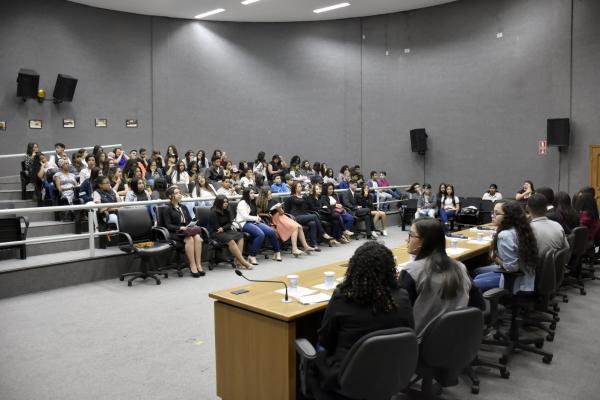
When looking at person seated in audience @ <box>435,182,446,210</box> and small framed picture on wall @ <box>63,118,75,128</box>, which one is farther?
small framed picture on wall @ <box>63,118,75,128</box>

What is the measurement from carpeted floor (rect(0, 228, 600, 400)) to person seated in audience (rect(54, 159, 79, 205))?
96.4 inches

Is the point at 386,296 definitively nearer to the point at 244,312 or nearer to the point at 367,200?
the point at 244,312

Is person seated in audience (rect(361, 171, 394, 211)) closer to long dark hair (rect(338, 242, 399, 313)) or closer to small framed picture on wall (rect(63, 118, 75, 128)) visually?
small framed picture on wall (rect(63, 118, 75, 128))

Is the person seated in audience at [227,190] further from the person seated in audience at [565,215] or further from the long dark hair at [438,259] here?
the long dark hair at [438,259]

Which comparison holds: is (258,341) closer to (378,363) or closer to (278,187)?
(378,363)

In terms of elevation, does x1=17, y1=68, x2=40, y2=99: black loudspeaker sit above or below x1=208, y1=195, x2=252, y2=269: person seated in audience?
above

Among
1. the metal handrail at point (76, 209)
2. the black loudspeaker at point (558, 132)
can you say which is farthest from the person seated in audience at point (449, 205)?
the metal handrail at point (76, 209)

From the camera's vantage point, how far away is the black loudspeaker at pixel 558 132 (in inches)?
420

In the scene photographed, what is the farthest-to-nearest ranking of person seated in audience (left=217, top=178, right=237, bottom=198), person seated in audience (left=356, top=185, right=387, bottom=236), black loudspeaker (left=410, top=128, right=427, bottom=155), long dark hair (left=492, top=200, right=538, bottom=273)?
black loudspeaker (left=410, top=128, right=427, bottom=155)
person seated in audience (left=356, top=185, right=387, bottom=236)
person seated in audience (left=217, top=178, right=237, bottom=198)
long dark hair (left=492, top=200, right=538, bottom=273)

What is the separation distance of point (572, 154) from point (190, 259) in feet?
28.9

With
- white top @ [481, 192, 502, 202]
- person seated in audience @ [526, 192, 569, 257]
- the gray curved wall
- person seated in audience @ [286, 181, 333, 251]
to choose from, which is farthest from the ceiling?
person seated in audience @ [526, 192, 569, 257]

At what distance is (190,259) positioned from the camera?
6625mm

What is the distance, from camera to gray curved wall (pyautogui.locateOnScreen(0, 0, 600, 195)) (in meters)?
10.9

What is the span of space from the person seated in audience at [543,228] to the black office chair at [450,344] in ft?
5.95
